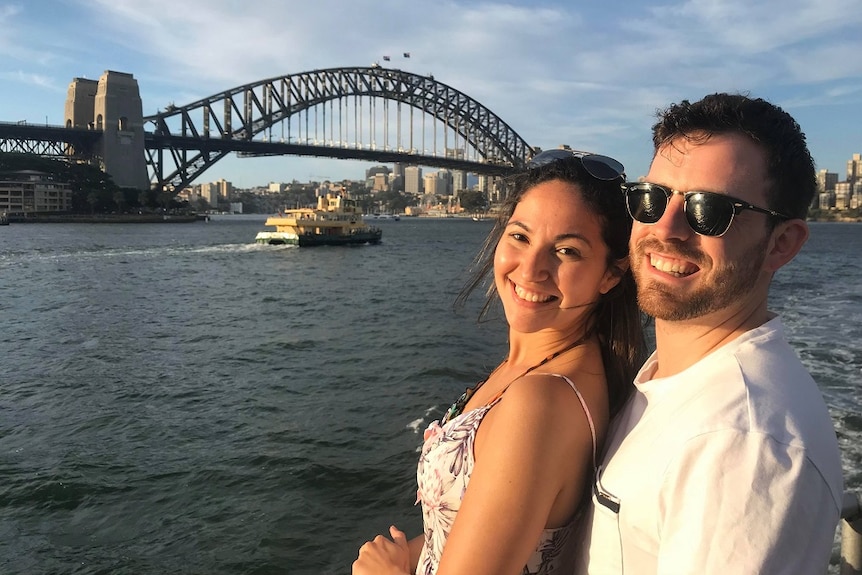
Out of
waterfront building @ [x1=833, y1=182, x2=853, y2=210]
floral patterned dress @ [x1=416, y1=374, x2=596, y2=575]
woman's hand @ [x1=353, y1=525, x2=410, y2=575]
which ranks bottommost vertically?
woman's hand @ [x1=353, y1=525, x2=410, y2=575]

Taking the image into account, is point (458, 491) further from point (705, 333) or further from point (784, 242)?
point (784, 242)

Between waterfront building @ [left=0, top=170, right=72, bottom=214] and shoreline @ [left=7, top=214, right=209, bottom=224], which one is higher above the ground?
waterfront building @ [left=0, top=170, right=72, bottom=214]

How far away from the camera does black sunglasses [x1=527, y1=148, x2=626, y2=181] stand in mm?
1351

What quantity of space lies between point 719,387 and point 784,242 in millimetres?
373

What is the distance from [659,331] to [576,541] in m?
0.44

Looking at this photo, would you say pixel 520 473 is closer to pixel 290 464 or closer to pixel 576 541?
pixel 576 541

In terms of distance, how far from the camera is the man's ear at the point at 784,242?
111 cm

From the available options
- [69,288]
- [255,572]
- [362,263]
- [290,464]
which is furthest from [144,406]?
[362,263]

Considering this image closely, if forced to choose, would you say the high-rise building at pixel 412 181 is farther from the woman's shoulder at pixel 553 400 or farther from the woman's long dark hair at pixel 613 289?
Result: the woman's shoulder at pixel 553 400

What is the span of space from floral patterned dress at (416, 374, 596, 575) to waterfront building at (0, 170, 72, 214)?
69.2m

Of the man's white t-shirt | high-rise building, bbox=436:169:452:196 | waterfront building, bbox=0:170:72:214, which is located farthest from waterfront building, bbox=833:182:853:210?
the man's white t-shirt

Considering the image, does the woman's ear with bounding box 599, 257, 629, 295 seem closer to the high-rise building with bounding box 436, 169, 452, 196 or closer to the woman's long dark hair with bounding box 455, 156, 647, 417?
the woman's long dark hair with bounding box 455, 156, 647, 417

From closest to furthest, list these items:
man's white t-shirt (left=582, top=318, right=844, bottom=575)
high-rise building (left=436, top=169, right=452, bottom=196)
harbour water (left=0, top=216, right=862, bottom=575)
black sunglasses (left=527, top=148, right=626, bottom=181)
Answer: man's white t-shirt (left=582, top=318, right=844, bottom=575) → black sunglasses (left=527, top=148, right=626, bottom=181) → harbour water (left=0, top=216, right=862, bottom=575) → high-rise building (left=436, top=169, right=452, bottom=196)

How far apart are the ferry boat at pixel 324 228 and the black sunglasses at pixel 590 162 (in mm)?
32868
